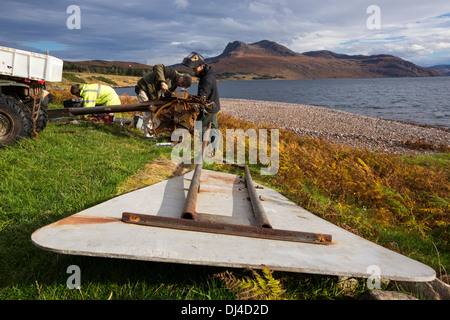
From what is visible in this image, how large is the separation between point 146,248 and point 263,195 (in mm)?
2816

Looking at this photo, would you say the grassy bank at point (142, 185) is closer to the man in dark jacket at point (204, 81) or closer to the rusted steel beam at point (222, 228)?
the rusted steel beam at point (222, 228)

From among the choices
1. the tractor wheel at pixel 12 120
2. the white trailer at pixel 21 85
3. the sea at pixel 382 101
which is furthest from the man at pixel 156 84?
the sea at pixel 382 101

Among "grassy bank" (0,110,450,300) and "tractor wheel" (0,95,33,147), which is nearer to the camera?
"grassy bank" (0,110,450,300)

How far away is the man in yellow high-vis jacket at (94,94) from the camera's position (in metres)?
9.93

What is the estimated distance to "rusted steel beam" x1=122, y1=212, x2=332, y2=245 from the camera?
3023 millimetres

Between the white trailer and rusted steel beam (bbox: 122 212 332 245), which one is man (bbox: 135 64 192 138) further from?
rusted steel beam (bbox: 122 212 332 245)

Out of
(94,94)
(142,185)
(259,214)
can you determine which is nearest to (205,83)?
(142,185)

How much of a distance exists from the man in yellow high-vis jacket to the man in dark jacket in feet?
13.1

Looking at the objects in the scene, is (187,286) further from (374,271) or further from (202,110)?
(202,110)

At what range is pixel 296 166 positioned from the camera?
808cm

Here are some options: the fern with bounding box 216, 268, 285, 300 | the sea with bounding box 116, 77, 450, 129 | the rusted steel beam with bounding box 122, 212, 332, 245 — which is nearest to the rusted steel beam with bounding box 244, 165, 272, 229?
the rusted steel beam with bounding box 122, 212, 332, 245

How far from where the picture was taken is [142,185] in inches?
211

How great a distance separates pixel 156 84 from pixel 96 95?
2430mm
